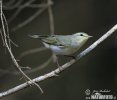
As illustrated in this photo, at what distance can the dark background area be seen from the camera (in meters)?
4.42

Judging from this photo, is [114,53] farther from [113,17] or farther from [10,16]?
[10,16]

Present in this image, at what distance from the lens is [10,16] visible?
14.3 ft

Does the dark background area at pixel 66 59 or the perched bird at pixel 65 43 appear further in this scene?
the dark background area at pixel 66 59

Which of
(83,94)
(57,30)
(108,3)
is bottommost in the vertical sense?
(83,94)

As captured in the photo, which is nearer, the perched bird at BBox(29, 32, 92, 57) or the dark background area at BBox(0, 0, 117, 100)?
the perched bird at BBox(29, 32, 92, 57)

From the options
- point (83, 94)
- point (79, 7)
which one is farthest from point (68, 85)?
point (79, 7)

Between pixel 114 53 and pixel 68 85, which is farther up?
pixel 114 53

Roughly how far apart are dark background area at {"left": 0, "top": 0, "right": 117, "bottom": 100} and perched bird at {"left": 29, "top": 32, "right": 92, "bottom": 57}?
1739 mm

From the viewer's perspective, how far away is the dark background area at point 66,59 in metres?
4.42

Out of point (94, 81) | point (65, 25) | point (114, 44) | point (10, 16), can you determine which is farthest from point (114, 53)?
point (10, 16)

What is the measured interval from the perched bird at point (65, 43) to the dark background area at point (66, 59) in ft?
5.71

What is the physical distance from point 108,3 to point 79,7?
14.0 inches

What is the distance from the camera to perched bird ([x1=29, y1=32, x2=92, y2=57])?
8.45ft

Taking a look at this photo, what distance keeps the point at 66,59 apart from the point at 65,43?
178 centimetres
